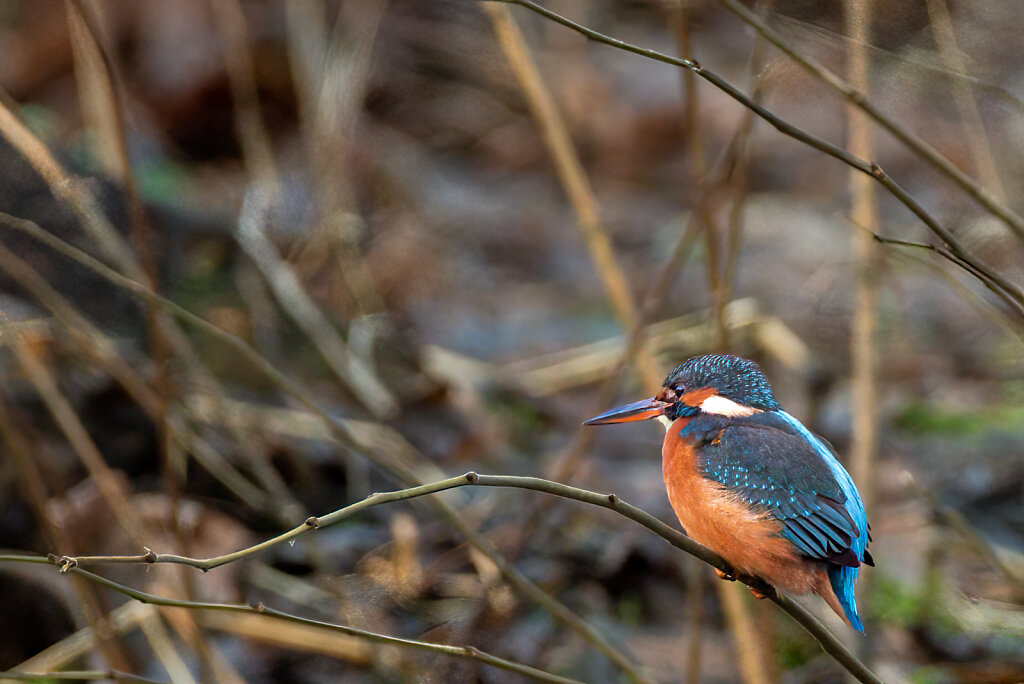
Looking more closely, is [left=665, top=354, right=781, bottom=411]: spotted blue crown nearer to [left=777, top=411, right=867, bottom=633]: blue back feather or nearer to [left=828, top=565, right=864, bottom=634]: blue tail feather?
[left=777, top=411, right=867, bottom=633]: blue back feather

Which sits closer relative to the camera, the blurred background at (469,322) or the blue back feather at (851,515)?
the blue back feather at (851,515)

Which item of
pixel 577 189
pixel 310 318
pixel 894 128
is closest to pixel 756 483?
pixel 894 128

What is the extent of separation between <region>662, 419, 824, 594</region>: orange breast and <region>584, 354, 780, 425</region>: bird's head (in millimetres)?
51

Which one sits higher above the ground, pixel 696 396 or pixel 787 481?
pixel 696 396

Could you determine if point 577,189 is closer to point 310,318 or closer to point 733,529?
point 310,318

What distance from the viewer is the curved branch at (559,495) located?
1.12 meters

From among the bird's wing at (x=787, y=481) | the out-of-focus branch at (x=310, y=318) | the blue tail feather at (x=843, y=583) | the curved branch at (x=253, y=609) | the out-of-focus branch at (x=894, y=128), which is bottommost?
the curved branch at (x=253, y=609)

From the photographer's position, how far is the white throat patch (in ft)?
4.69

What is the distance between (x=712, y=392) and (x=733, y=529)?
8.4 inches

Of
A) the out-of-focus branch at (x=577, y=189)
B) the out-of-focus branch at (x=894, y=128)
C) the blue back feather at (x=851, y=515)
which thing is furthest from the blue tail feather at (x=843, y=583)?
the out-of-focus branch at (x=577, y=189)

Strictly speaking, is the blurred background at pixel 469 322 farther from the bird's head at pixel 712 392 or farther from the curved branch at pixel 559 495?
the curved branch at pixel 559 495

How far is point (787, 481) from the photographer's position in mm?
1271

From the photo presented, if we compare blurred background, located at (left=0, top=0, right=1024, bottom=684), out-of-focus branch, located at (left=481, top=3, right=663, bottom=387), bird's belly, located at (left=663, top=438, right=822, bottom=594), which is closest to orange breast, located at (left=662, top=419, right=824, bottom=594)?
bird's belly, located at (left=663, top=438, right=822, bottom=594)

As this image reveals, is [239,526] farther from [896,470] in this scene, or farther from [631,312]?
[896,470]
